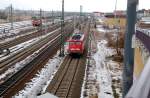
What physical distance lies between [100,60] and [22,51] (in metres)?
10.6

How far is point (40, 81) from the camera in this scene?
77.2ft

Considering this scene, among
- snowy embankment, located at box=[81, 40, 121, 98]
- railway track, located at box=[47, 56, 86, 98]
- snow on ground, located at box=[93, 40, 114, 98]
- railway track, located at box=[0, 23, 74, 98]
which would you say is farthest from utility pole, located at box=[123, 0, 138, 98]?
railway track, located at box=[0, 23, 74, 98]

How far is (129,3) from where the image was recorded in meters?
5.57

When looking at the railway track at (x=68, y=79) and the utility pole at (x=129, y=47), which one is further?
the railway track at (x=68, y=79)

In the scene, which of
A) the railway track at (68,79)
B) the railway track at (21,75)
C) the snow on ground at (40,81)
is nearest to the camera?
the snow on ground at (40,81)

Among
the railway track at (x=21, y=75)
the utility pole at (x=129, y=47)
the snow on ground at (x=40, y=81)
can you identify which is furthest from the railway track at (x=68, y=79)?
the utility pole at (x=129, y=47)

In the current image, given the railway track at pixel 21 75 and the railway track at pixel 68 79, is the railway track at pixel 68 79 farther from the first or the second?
the railway track at pixel 21 75

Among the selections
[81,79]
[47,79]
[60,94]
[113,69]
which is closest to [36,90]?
[60,94]

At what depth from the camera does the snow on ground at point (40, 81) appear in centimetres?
2019

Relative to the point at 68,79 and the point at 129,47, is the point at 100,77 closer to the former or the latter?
the point at 68,79

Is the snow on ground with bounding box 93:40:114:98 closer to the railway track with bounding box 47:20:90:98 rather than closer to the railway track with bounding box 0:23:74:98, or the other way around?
the railway track with bounding box 47:20:90:98

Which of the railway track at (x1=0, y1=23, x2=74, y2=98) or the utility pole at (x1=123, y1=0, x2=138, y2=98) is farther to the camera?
the railway track at (x1=0, y1=23, x2=74, y2=98)

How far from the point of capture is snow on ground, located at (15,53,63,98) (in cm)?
2019

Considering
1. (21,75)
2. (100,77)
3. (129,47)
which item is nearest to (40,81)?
(21,75)
